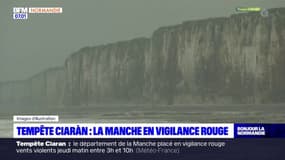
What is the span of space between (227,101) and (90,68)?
9.76 ft

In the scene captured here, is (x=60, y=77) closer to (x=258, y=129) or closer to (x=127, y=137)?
(x=127, y=137)

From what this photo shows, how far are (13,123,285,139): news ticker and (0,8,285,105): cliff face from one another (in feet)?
1.87

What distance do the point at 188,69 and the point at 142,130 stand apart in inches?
64.9

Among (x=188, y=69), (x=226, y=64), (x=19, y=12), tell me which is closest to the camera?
(x=19, y=12)

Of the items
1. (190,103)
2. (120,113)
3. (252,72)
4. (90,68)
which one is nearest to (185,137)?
(190,103)

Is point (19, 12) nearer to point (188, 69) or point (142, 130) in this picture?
point (142, 130)

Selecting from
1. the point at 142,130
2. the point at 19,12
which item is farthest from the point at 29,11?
the point at 142,130

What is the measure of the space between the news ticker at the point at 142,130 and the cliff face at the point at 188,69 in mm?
571

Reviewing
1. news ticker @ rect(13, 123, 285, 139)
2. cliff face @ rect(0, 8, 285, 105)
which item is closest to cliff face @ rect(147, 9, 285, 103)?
cliff face @ rect(0, 8, 285, 105)

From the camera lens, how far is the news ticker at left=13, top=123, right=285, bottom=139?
8.73 metres

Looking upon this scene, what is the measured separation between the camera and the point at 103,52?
9.23 metres

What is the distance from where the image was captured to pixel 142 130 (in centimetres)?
871

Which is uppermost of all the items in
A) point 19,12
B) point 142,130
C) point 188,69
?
point 19,12

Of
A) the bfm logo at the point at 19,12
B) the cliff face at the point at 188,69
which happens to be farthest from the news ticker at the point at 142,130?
the bfm logo at the point at 19,12
